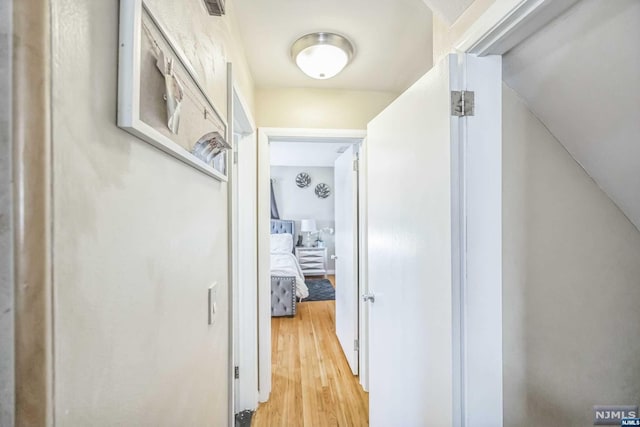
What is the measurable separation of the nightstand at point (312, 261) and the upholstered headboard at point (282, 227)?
492 millimetres

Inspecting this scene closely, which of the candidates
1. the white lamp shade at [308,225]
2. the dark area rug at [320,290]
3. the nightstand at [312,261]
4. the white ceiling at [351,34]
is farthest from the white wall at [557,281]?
the white lamp shade at [308,225]

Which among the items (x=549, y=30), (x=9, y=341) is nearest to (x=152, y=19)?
(x=9, y=341)

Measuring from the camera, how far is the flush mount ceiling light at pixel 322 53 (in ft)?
5.10

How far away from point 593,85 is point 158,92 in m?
1.33

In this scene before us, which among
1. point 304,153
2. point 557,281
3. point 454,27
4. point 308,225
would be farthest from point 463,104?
point 308,225

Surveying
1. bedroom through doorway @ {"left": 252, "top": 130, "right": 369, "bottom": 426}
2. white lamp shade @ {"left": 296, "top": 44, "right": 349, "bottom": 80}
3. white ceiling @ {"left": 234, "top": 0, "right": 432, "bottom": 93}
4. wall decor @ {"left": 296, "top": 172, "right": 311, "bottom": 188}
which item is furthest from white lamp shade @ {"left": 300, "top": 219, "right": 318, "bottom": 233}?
white lamp shade @ {"left": 296, "top": 44, "right": 349, "bottom": 80}

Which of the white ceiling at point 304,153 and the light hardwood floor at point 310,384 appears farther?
the white ceiling at point 304,153

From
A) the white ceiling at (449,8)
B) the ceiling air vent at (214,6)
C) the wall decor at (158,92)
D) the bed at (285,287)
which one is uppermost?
the white ceiling at (449,8)

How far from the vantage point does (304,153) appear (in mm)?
5105

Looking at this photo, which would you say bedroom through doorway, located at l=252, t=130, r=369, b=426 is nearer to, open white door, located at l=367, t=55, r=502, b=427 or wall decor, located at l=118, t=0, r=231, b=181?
open white door, located at l=367, t=55, r=502, b=427

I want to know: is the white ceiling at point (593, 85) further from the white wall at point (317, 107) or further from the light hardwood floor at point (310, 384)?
the light hardwood floor at point (310, 384)

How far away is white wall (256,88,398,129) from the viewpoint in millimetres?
2121

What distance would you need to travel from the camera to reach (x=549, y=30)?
2.81 feet

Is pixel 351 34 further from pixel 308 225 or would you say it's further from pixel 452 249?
pixel 308 225
